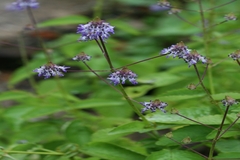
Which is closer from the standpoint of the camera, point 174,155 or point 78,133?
point 174,155

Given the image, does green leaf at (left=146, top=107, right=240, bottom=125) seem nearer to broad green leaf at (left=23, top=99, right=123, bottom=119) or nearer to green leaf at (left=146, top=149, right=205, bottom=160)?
green leaf at (left=146, top=149, right=205, bottom=160)

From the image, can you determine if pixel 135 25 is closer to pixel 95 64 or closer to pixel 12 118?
pixel 95 64

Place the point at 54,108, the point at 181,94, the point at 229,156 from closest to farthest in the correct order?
1. the point at 229,156
2. the point at 181,94
3. the point at 54,108

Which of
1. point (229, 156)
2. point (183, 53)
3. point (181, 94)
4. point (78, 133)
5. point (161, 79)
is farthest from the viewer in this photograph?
point (161, 79)

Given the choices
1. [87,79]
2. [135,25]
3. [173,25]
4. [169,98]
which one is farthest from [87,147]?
[135,25]

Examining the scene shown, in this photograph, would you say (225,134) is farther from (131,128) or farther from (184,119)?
(131,128)

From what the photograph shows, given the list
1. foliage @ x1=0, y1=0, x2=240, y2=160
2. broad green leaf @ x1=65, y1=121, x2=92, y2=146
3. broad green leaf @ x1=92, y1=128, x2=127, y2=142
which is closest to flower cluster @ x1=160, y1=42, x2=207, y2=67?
foliage @ x1=0, y1=0, x2=240, y2=160

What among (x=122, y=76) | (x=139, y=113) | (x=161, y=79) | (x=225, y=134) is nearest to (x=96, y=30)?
(x=122, y=76)
